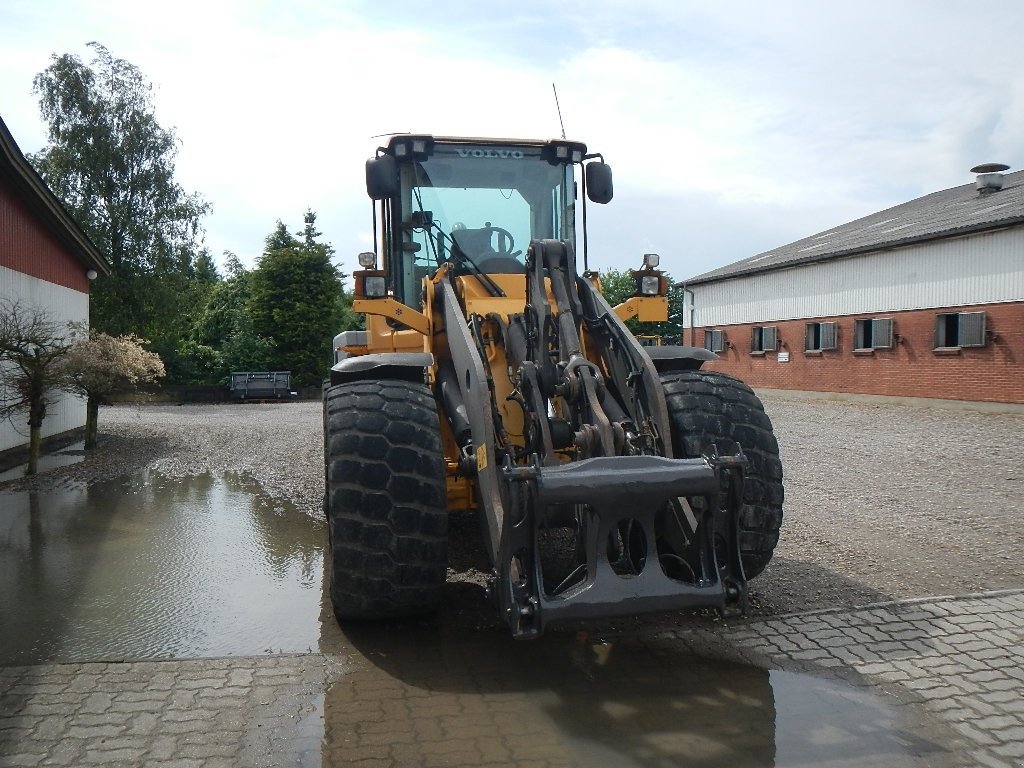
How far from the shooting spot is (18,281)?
497 inches

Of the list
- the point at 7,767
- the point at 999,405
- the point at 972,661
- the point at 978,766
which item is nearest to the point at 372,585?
the point at 7,767

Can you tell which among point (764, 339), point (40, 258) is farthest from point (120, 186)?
point (764, 339)

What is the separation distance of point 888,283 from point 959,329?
303 centimetres

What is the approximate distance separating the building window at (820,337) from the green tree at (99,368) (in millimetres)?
18673

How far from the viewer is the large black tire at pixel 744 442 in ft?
15.0

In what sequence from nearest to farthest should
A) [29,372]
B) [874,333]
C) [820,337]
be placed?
[29,372]
[874,333]
[820,337]

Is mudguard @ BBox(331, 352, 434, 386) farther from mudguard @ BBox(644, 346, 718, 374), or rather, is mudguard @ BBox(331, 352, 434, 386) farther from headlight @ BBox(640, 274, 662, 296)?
headlight @ BBox(640, 274, 662, 296)

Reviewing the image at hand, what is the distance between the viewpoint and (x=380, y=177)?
580 cm

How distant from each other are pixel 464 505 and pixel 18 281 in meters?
10.5

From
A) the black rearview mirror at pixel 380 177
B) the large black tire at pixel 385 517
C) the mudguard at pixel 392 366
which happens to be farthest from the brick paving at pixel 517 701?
the black rearview mirror at pixel 380 177

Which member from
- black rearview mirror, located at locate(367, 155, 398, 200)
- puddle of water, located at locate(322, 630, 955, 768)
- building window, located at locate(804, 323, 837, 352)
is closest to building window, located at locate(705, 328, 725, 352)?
building window, located at locate(804, 323, 837, 352)

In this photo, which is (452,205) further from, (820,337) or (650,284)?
(820,337)

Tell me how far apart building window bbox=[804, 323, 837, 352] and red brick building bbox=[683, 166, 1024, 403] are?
0.12 ft

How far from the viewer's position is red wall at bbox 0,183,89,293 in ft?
40.2
